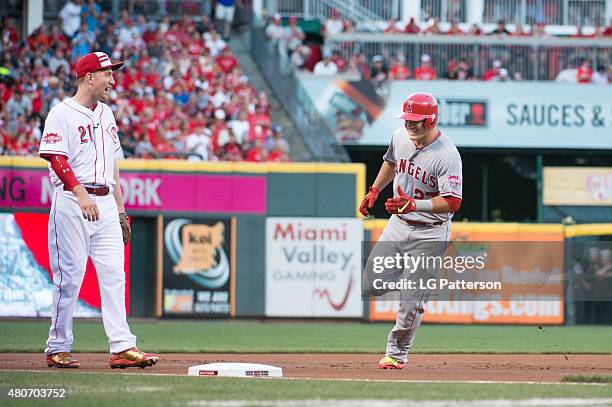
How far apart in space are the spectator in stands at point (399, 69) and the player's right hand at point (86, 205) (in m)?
17.3

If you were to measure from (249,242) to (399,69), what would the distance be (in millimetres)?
6887

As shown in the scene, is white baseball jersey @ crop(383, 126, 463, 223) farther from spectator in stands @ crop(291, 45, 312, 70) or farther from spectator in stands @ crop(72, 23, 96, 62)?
spectator in stands @ crop(291, 45, 312, 70)

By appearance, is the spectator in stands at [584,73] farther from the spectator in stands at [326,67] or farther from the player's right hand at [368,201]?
the player's right hand at [368,201]

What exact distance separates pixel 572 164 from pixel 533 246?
7.15 metres

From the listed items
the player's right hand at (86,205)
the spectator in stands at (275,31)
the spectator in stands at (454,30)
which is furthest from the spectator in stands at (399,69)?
the player's right hand at (86,205)

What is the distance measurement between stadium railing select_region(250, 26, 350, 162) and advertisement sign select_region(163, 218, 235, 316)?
10.1 ft

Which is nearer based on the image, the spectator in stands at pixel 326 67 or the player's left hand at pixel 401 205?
the player's left hand at pixel 401 205

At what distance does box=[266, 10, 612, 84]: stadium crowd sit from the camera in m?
25.4

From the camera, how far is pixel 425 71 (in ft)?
83.5

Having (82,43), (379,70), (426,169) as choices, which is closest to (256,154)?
(82,43)

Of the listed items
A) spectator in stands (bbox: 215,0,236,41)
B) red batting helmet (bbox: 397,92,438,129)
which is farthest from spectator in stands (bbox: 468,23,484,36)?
red batting helmet (bbox: 397,92,438,129)

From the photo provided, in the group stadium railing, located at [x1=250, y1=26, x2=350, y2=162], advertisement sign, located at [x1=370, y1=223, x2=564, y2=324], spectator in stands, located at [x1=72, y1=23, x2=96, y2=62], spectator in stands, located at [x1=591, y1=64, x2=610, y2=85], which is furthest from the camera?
spectator in stands, located at [x1=591, y1=64, x2=610, y2=85]

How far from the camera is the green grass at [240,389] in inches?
257

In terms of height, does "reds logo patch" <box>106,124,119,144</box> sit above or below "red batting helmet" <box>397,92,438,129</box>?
below
